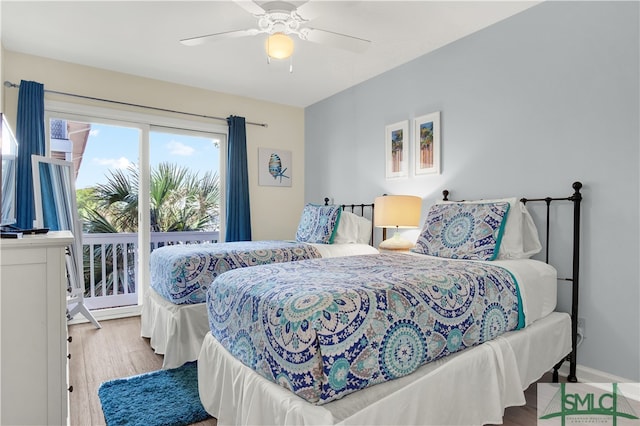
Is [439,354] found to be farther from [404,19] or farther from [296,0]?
[404,19]

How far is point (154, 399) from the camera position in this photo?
6.78 ft

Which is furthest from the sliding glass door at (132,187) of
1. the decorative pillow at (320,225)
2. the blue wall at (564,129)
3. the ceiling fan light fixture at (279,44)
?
the blue wall at (564,129)

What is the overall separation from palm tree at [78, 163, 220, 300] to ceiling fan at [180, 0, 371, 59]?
7.07 ft

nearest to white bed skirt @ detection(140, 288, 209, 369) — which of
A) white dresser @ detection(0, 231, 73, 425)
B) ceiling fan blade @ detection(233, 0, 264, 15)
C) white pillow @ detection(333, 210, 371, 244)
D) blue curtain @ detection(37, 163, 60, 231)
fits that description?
white dresser @ detection(0, 231, 73, 425)

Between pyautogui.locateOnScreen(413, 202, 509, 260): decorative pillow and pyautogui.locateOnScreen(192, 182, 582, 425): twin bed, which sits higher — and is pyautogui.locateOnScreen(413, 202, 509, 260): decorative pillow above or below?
above

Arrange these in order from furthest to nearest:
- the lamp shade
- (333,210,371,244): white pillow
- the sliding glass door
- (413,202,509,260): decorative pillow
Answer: the sliding glass door
(333,210,371,244): white pillow
the lamp shade
(413,202,509,260): decorative pillow

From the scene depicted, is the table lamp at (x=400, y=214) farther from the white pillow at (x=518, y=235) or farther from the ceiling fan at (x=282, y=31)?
the ceiling fan at (x=282, y=31)

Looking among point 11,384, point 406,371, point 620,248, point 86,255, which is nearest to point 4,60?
point 86,255

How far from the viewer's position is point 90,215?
3.96m

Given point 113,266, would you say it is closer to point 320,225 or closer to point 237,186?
point 237,186

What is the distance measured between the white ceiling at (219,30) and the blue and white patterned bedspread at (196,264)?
1776 mm

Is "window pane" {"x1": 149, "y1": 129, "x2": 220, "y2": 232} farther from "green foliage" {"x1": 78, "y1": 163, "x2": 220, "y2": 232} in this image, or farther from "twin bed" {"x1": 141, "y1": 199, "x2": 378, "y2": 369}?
"twin bed" {"x1": 141, "y1": 199, "x2": 378, "y2": 369}

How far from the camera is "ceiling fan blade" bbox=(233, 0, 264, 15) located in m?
2.06

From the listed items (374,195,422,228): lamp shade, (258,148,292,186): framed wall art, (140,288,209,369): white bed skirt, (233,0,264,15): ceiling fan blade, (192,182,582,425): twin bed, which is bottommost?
(140,288,209,369): white bed skirt
